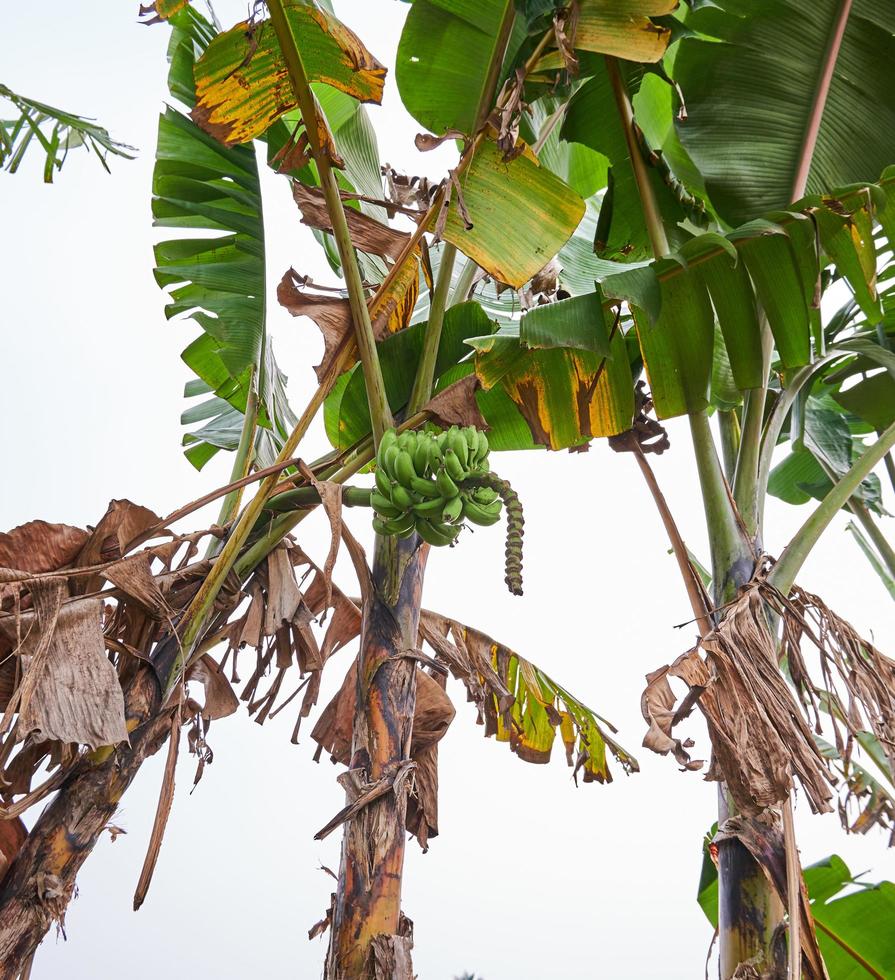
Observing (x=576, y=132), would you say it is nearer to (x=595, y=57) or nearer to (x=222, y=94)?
(x=595, y=57)

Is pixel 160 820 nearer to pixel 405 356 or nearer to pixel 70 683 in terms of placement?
pixel 70 683

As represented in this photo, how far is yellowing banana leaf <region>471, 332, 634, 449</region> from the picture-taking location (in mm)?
1581

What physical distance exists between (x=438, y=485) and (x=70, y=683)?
2.02 feet

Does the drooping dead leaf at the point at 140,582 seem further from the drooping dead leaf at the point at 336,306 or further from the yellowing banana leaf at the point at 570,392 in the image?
the yellowing banana leaf at the point at 570,392

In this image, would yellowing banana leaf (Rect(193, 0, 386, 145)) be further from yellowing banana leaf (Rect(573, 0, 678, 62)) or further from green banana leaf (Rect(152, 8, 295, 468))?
yellowing banana leaf (Rect(573, 0, 678, 62))

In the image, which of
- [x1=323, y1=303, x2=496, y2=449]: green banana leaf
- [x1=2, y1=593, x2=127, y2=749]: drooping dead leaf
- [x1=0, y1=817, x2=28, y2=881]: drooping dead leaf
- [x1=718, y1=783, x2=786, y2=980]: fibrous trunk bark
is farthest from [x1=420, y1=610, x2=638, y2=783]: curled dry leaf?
[x1=0, y1=817, x2=28, y2=881]: drooping dead leaf

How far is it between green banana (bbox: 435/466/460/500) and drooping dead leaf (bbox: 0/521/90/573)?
621 millimetres

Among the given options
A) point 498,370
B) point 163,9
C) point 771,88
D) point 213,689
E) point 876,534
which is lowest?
point 213,689

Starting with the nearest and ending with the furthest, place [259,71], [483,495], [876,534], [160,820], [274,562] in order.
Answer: [160,820]
[483,495]
[259,71]
[274,562]
[876,534]

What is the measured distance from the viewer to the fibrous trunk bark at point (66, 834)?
1226 mm

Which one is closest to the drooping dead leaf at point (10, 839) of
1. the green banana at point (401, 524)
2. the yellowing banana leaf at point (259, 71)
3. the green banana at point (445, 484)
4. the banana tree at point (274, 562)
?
the banana tree at point (274, 562)

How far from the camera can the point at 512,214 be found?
1.45 meters

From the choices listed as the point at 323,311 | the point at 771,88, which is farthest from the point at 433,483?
the point at 771,88

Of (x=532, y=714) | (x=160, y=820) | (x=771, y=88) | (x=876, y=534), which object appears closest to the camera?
(x=160, y=820)
